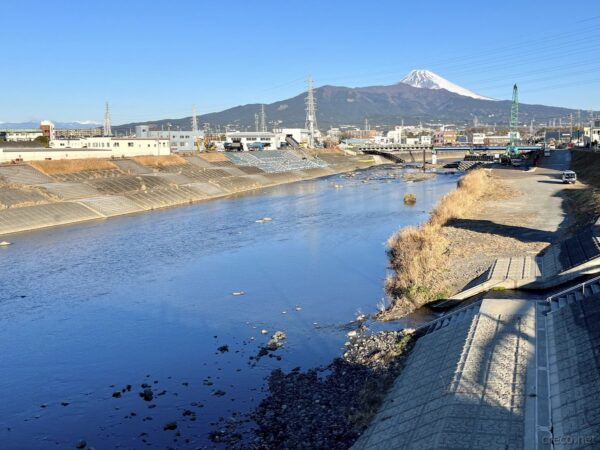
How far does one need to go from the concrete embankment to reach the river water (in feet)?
14.0

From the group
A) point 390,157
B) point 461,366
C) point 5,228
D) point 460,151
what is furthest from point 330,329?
point 460,151

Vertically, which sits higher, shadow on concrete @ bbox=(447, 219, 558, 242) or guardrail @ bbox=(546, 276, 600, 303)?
guardrail @ bbox=(546, 276, 600, 303)

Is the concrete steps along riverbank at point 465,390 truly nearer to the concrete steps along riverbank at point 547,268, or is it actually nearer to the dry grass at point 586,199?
the concrete steps along riverbank at point 547,268

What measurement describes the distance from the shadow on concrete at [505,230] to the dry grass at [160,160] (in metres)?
36.7

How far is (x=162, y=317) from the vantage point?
55.1ft

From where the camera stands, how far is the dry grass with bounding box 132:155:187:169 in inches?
2274

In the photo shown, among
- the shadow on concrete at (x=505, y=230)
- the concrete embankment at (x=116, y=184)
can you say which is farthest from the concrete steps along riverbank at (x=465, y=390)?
the concrete embankment at (x=116, y=184)

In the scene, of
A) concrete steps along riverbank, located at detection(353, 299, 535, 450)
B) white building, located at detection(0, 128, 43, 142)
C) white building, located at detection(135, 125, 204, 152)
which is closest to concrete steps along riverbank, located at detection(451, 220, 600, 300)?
concrete steps along riverbank, located at detection(353, 299, 535, 450)

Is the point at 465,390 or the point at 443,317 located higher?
the point at 465,390

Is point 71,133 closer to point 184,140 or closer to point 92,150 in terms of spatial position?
point 184,140

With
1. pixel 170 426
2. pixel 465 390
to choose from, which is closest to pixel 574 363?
pixel 465 390

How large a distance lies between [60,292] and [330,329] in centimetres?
971

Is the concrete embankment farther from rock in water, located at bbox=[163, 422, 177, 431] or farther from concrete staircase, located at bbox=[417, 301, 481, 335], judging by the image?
concrete staircase, located at bbox=[417, 301, 481, 335]

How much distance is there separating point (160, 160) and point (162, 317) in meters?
45.0
